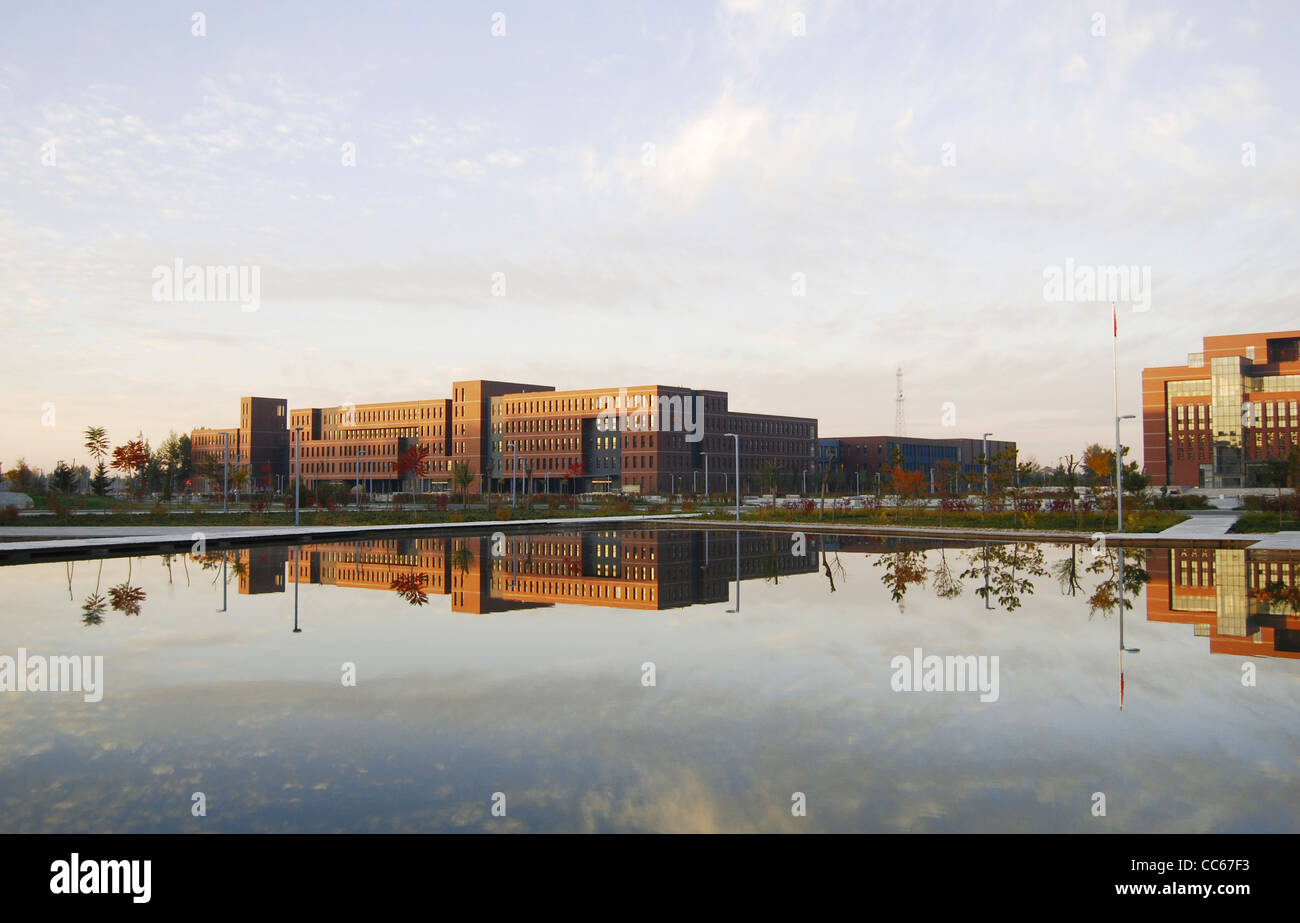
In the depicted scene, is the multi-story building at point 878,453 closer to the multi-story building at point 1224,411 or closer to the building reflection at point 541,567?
the multi-story building at point 1224,411

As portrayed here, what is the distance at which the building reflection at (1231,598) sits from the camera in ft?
49.6

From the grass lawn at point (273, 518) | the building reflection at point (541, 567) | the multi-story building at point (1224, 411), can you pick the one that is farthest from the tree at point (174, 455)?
the multi-story building at point (1224, 411)

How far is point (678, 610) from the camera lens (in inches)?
787

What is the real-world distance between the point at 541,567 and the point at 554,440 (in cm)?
10978

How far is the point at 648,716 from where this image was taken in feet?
34.1

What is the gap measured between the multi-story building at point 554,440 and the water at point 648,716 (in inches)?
4058

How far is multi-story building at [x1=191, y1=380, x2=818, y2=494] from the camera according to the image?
128750 millimetres

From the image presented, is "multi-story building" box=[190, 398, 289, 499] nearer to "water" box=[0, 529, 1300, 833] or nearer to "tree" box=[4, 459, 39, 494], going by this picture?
"tree" box=[4, 459, 39, 494]

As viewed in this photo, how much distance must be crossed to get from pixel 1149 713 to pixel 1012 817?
4.27 meters

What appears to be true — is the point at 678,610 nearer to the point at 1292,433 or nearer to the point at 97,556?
the point at 97,556

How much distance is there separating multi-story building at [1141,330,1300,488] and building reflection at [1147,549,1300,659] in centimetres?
9998

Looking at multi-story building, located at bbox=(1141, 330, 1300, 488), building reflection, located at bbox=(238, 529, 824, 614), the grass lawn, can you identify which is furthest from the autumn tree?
multi-story building, located at bbox=(1141, 330, 1300, 488)

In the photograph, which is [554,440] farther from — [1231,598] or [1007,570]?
[1231,598]
